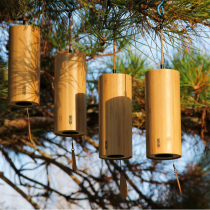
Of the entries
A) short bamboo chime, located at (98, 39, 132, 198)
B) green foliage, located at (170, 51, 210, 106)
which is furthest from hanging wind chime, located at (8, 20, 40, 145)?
green foliage, located at (170, 51, 210, 106)

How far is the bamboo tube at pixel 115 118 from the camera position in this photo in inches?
57.3

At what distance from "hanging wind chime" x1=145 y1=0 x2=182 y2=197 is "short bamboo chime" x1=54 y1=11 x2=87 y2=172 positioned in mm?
289

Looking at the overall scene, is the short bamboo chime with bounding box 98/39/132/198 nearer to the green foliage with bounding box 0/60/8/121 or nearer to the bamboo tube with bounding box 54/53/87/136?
the bamboo tube with bounding box 54/53/87/136

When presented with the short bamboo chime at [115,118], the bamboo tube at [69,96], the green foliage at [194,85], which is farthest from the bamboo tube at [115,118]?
the green foliage at [194,85]

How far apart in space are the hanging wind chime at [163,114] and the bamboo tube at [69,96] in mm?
289

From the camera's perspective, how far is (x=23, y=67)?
1603mm

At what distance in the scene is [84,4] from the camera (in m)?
1.71

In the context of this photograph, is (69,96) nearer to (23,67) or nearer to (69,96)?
(69,96)

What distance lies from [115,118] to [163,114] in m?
0.18

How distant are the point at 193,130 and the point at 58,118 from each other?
1181 mm

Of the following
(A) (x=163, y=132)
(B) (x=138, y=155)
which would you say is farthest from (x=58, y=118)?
(B) (x=138, y=155)

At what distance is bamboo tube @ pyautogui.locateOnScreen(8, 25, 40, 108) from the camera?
1.58 metres

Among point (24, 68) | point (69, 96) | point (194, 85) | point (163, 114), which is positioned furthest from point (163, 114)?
point (194, 85)

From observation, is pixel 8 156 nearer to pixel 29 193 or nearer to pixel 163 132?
pixel 29 193
